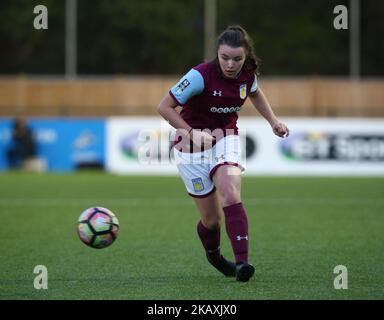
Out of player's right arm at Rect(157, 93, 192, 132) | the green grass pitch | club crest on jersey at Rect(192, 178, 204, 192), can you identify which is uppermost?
player's right arm at Rect(157, 93, 192, 132)

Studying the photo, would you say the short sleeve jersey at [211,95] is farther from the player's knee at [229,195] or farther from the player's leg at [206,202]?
the player's knee at [229,195]

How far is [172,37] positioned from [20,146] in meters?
9.05

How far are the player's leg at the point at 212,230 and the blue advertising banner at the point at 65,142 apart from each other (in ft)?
45.9

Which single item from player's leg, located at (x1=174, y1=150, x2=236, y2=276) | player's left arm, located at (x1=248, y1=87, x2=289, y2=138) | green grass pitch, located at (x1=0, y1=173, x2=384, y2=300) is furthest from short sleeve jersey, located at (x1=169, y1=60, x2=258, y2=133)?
green grass pitch, located at (x1=0, y1=173, x2=384, y2=300)

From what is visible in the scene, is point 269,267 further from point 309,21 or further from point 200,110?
point 309,21

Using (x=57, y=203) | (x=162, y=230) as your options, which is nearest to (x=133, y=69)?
(x=57, y=203)

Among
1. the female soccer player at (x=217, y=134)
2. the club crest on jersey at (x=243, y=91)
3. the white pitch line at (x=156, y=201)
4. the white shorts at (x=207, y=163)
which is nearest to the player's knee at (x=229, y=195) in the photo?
the female soccer player at (x=217, y=134)

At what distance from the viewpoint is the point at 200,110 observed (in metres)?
7.03

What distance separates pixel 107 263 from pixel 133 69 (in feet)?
70.2

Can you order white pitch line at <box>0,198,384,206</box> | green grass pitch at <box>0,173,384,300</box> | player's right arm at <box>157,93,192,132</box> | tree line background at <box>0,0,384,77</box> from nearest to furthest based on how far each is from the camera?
green grass pitch at <box>0,173,384,300</box> < player's right arm at <box>157,93,192,132</box> < white pitch line at <box>0,198,384,206</box> < tree line background at <box>0,0,384,77</box>

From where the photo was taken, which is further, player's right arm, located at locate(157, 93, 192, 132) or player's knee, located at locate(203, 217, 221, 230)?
player's knee, located at locate(203, 217, 221, 230)

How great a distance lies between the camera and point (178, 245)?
9.10 m

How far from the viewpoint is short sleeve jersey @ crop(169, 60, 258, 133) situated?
6.83 metres

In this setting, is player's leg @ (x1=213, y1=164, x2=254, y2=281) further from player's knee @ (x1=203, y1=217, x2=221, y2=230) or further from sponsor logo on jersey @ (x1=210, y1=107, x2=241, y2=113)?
sponsor logo on jersey @ (x1=210, y1=107, x2=241, y2=113)
